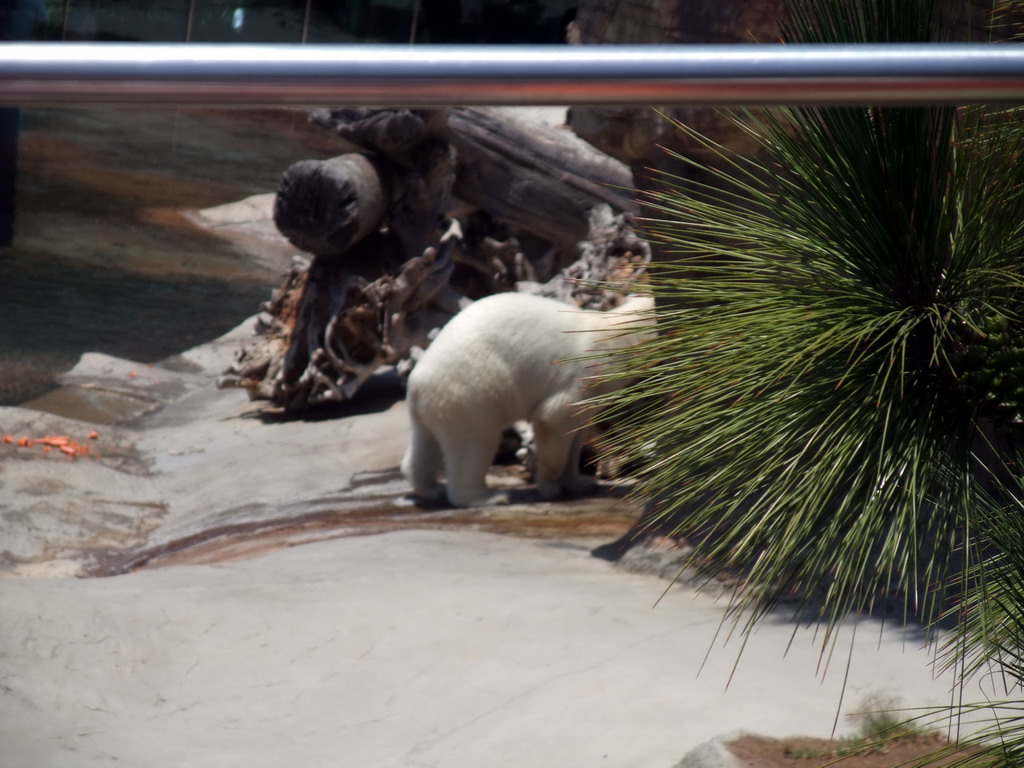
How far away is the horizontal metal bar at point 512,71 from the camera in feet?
3.14

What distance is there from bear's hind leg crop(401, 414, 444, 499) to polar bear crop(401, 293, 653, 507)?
9 cm

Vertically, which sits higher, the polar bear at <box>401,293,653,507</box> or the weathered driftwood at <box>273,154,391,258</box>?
the weathered driftwood at <box>273,154,391,258</box>

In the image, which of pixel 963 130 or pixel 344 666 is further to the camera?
pixel 344 666

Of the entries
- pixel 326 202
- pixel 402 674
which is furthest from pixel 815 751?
pixel 326 202

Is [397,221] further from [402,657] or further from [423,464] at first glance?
[402,657]

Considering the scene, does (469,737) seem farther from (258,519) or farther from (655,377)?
Result: (258,519)

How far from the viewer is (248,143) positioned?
1488 cm

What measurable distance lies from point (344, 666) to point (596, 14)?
10.5 feet

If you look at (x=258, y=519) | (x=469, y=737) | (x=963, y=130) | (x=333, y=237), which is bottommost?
(x=258, y=519)

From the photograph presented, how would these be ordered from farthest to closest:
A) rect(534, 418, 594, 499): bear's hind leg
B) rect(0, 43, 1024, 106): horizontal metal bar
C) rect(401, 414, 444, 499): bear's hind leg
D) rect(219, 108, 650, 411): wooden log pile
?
1. rect(219, 108, 650, 411): wooden log pile
2. rect(401, 414, 444, 499): bear's hind leg
3. rect(534, 418, 594, 499): bear's hind leg
4. rect(0, 43, 1024, 106): horizontal metal bar

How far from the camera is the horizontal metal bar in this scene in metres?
0.96

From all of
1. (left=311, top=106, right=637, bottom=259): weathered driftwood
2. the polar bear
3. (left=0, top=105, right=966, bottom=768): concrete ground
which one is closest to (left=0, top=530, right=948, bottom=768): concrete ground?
(left=0, top=105, right=966, bottom=768): concrete ground

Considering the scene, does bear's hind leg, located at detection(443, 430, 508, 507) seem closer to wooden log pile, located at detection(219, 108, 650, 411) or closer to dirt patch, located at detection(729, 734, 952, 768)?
wooden log pile, located at detection(219, 108, 650, 411)

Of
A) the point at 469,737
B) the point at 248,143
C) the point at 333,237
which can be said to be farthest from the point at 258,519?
the point at 248,143
